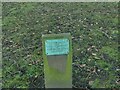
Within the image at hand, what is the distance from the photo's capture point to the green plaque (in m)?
3.55

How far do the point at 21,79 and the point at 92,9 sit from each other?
319 cm

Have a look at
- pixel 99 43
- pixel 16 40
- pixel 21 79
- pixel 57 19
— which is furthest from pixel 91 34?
pixel 21 79

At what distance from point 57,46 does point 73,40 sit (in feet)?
7.31

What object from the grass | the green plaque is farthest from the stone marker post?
the grass

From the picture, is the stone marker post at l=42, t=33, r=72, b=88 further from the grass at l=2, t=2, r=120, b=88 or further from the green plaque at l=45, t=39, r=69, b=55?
the grass at l=2, t=2, r=120, b=88

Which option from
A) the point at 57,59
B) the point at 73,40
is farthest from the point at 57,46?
the point at 73,40

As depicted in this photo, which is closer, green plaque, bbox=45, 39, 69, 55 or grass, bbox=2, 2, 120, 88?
green plaque, bbox=45, 39, 69, 55

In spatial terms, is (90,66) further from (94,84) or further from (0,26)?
(0,26)

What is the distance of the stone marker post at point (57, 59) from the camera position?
11.6ft

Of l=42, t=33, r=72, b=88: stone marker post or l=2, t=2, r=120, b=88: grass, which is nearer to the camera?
l=42, t=33, r=72, b=88: stone marker post

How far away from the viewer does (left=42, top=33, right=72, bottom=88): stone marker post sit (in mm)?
3549

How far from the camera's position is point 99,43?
566 cm

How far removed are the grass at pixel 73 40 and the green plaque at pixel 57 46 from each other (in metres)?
1.08

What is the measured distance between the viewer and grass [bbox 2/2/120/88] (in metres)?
4.71
